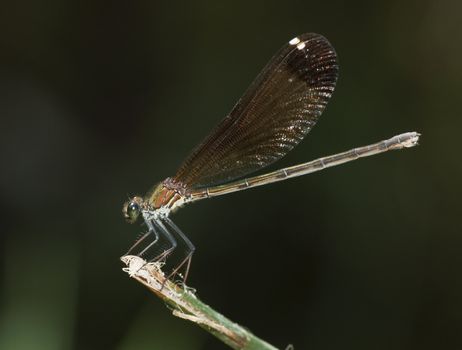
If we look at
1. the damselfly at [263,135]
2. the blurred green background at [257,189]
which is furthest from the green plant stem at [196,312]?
the damselfly at [263,135]

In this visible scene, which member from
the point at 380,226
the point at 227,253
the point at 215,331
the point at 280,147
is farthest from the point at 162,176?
the point at 215,331

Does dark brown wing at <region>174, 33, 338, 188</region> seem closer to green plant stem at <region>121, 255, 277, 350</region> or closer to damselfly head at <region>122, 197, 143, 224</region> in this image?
damselfly head at <region>122, 197, 143, 224</region>

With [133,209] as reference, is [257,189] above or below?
above

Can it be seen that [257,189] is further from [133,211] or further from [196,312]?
[196,312]

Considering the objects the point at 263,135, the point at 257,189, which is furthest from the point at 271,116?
the point at 257,189

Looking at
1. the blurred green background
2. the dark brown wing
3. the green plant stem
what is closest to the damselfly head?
the dark brown wing
